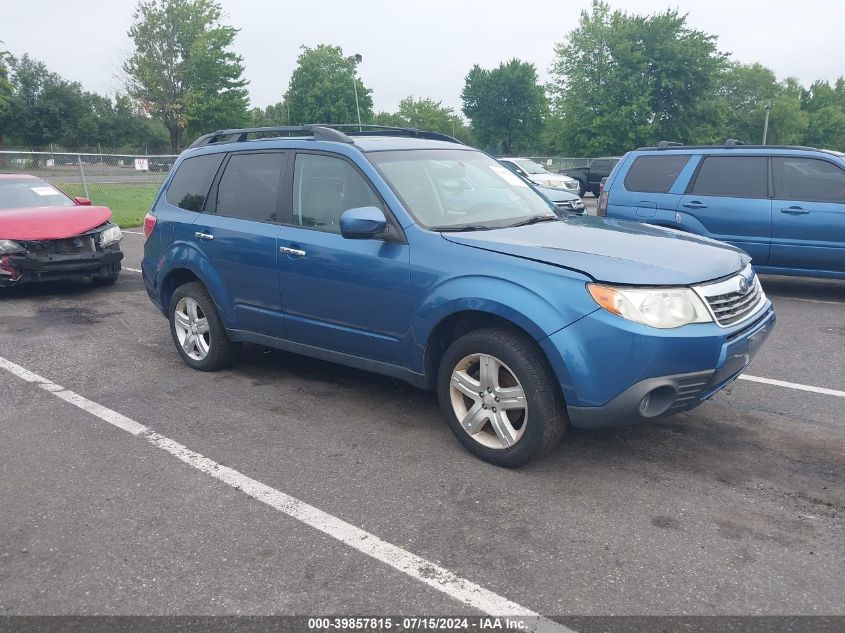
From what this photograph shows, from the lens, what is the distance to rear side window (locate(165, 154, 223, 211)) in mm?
5617

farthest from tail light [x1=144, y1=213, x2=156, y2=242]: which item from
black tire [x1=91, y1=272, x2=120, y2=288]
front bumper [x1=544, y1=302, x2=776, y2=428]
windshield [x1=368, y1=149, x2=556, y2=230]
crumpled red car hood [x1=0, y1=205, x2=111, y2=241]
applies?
front bumper [x1=544, y1=302, x2=776, y2=428]

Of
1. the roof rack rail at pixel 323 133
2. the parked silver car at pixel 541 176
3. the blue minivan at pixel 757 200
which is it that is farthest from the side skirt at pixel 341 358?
the parked silver car at pixel 541 176

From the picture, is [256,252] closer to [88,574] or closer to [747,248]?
[88,574]

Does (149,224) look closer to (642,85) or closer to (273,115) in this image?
(642,85)

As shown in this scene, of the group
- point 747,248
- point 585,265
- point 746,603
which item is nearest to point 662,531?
point 746,603

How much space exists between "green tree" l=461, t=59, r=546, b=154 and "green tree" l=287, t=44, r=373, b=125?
15008mm

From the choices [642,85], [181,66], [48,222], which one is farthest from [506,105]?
[48,222]

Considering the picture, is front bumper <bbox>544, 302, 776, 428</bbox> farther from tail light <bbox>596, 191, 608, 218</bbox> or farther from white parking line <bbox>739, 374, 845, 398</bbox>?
tail light <bbox>596, 191, 608, 218</bbox>

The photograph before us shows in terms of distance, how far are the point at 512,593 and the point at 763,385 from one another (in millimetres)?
3327

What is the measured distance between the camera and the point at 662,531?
3.22m

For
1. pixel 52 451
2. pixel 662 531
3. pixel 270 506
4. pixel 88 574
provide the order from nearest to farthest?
pixel 88 574 → pixel 662 531 → pixel 270 506 → pixel 52 451

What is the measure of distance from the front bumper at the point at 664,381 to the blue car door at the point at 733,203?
17.1 feet

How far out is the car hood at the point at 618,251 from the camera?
3.54m

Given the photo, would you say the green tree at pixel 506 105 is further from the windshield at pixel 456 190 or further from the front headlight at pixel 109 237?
the windshield at pixel 456 190
